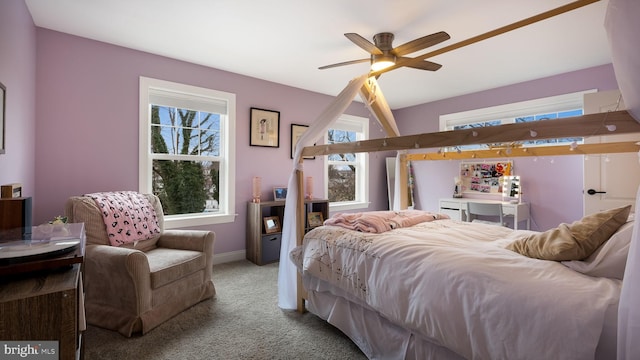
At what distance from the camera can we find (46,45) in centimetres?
264

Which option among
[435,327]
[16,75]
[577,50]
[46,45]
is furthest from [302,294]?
[577,50]

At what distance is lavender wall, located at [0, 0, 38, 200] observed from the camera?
1792 millimetres

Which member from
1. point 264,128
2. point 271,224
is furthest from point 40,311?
point 264,128

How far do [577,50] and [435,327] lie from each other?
3.30m

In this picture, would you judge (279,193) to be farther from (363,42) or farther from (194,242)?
(363,42)

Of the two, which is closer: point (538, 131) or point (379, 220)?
point (538, 131)

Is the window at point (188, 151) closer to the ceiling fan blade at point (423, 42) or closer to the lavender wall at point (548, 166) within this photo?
the ceiling fan blade at point (423, 42)

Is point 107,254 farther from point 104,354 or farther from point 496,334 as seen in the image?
point 496,334

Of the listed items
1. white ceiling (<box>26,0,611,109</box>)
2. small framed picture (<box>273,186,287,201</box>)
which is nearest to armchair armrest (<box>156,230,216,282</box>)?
small framed picture (<box>273,186,287,201</box>)

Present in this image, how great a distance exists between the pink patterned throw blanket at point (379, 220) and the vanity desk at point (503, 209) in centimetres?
174

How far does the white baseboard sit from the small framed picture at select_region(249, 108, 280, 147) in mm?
1433

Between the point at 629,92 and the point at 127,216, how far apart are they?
126 inches

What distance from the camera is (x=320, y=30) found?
261cm

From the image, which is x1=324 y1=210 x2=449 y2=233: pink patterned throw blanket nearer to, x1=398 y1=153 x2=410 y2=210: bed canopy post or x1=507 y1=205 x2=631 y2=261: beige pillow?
x1=398 y1=153 x2=410 y2=210: bed canopy post
